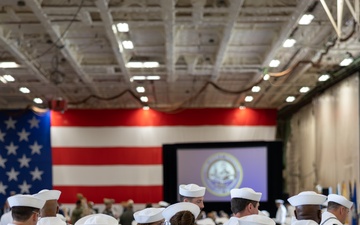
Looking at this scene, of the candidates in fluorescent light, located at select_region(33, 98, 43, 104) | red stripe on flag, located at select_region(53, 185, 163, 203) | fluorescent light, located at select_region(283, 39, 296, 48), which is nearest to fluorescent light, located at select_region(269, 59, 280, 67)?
fluorescent light, located at select_region(283, 39, 296, 48)

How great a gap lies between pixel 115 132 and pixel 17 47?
8618 millimetres

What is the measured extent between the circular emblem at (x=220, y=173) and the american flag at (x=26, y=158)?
5066mm

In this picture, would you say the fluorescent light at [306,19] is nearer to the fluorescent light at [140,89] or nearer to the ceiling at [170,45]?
the ceiling at [170,45]

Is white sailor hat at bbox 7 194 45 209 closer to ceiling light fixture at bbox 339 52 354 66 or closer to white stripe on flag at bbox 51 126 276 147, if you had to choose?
ceiling light fixture at bbox 339 52 354 66

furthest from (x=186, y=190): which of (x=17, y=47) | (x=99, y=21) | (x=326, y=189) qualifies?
(x=326, y=189)

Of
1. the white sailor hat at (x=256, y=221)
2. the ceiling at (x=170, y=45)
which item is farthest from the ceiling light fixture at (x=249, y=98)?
the white sailor hat at (x=256, y=221)

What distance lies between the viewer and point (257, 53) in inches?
605

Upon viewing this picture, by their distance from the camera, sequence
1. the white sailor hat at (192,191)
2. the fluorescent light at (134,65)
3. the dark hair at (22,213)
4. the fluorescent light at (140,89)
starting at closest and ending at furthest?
1. the dark hair at (22,213)
2. the white sailor hat at (192,191)
3. the fluorescent light at (134,65)
4. the fluorescent light at (140,89)

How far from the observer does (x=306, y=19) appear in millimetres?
11586

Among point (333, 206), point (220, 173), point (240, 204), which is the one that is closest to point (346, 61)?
point (220, 173)

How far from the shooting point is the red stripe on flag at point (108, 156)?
21.5 metres

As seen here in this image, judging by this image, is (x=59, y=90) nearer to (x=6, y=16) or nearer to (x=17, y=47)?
(x=17, y=47)

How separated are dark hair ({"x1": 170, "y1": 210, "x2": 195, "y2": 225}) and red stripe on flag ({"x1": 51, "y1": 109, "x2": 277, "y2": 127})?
56.7 ft

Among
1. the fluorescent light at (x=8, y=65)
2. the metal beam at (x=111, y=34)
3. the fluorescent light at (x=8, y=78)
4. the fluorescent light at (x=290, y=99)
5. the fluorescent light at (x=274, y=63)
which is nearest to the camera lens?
the metal beam at (x=111, y=34)
